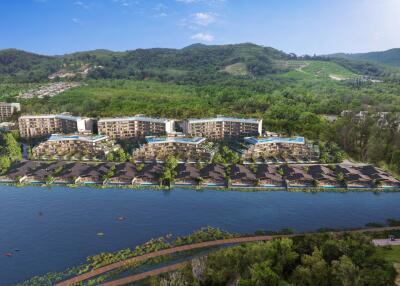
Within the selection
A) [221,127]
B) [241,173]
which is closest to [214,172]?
[241,173]

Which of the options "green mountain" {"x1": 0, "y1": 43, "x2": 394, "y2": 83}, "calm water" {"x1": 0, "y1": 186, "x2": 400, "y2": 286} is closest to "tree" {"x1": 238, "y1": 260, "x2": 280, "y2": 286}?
"calm water" {"x1": 0, "y1": 186, "x2": 400, "y2": 286}

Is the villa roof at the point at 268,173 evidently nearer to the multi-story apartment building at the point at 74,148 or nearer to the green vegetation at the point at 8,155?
the multi-story apartment building at the point at 74,148

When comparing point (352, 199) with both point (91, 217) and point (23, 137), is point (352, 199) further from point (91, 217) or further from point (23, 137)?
point (23, 137)

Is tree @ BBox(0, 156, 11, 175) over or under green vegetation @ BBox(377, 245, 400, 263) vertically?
over

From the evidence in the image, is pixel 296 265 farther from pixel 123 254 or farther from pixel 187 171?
pixel 187 171

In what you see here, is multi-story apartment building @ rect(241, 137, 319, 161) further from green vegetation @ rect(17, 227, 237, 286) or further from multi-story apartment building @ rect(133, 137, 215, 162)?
green vegetation @ rect(17, 227, 237, 286)
